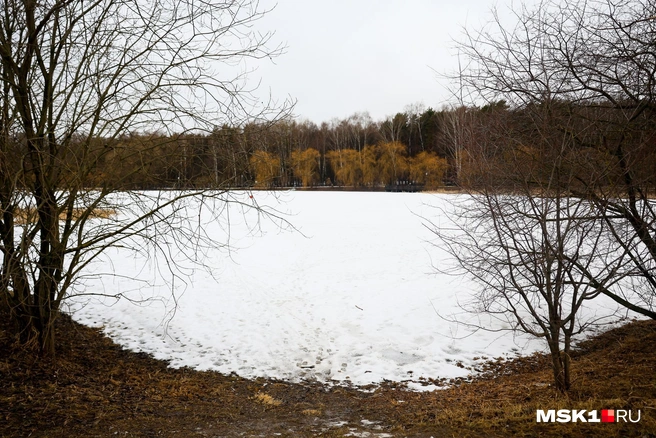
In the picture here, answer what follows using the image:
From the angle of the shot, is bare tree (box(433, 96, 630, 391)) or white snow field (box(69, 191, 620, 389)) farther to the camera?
white snow field (box(69, 191, 620, 389))

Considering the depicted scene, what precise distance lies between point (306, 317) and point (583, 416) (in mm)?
6461

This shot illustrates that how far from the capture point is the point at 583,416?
417 centimetres

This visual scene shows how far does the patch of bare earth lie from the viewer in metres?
4.12

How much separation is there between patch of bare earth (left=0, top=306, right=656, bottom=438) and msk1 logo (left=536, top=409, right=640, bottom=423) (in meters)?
0.08

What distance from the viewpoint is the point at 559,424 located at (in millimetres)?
4113

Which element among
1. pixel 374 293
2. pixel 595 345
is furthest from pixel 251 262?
pixel 595 345

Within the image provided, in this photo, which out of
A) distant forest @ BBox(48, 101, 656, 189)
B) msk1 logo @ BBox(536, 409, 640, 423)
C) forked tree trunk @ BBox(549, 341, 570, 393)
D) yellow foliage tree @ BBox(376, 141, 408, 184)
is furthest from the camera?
yellow foliage tree @ BBox(376, 141, 408, 184)

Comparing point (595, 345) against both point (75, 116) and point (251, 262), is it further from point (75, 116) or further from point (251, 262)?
point (251, 262)

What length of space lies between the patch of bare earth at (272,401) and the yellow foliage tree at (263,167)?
2.99 m

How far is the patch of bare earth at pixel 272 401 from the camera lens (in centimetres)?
412

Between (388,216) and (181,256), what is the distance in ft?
47.4

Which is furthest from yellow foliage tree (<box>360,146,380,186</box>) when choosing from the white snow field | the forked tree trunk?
the forked tree trunk

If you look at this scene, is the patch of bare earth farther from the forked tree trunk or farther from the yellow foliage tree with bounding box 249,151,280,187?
the yellow foliage tree with bounding box 249,151,280,187

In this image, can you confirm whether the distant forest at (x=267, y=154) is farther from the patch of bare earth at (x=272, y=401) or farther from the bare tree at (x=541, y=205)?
the patch of bare earth at (x=272, y=401)
